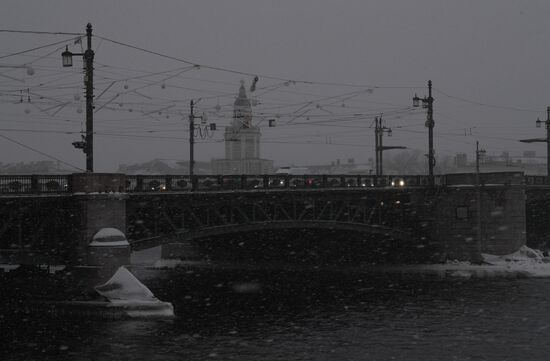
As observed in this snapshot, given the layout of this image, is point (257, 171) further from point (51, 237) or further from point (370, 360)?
point (370, 360)

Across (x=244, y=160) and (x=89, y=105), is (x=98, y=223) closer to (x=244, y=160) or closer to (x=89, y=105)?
(x=89, y=105)

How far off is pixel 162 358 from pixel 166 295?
1444 centimetres

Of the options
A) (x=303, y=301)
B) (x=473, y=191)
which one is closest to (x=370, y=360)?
(x=303, y=301)

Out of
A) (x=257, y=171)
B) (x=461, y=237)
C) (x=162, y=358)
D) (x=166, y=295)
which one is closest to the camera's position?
(x=162, y=358)

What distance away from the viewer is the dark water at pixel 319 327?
23.4 metres

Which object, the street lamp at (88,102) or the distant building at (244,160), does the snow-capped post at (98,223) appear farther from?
the distant building at (244,160)

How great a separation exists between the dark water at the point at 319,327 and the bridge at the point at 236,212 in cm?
360

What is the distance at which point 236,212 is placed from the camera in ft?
138

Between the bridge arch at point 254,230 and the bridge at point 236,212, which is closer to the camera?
the bridge at point 236,212

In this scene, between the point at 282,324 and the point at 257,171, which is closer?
the point at 282,324

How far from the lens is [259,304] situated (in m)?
33.9

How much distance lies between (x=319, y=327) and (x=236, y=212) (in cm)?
1491

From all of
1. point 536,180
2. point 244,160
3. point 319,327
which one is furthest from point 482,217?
point 244,160

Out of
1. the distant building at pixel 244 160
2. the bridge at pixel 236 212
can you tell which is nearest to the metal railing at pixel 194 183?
the bridge at pixel 236 212
